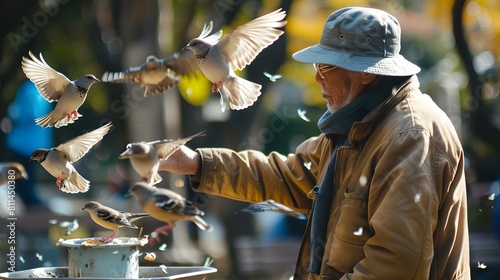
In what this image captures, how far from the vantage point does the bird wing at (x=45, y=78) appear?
12.5 feet

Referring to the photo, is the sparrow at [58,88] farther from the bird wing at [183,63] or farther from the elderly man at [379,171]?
the elderly man at [379,171]

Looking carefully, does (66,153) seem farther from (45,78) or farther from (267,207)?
(267,207)

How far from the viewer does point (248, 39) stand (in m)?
3.89

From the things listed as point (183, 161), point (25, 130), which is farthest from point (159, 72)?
point (25, 130)

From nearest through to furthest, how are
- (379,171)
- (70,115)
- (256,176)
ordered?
(379,171)
(70,115)
(256,176)

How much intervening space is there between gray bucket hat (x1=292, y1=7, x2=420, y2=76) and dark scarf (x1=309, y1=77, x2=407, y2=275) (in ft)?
0.35

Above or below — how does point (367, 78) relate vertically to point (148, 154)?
above

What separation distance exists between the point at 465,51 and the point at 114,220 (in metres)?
6.71

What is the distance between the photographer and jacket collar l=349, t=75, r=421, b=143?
11.6ft

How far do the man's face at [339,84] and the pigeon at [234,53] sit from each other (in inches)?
12.5

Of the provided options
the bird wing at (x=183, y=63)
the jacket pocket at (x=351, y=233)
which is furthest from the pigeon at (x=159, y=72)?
the jacket pocket at (x=351, y=233)

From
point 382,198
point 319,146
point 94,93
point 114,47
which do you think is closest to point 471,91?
point 114,47

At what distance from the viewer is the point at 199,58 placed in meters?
3.84

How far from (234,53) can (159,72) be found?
35 cm
